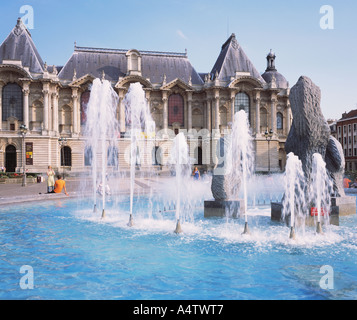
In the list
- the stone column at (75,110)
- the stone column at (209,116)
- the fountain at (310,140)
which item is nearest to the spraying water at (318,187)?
the fountain at (310,140)

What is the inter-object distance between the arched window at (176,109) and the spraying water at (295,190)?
42.1m

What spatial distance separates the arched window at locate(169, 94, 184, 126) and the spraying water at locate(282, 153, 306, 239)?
42077mm

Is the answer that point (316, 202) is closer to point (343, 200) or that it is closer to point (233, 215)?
point (343, 200)

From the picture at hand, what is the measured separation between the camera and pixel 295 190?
32.9 ft

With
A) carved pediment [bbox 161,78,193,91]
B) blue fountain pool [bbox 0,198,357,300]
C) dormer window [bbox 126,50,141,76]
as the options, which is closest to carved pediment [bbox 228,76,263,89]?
carved pediment [bbox 161,78,193,91]

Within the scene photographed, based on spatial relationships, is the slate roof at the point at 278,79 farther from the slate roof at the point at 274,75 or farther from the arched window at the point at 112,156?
the arched window at the point at 112,156

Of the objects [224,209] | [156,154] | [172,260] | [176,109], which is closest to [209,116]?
[176,109]

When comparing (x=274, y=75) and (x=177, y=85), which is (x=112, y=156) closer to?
(x=177, y=85)

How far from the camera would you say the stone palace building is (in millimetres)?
43844

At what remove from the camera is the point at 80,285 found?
5.23 metres

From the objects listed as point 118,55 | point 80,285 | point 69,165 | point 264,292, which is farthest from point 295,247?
point 118,55

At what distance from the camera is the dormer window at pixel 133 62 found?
48.2 meters

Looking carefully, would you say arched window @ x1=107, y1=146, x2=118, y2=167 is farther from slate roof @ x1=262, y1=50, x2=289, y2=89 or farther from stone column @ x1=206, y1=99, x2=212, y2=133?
slate roof @ x1=262, y1=50, x2=289, y2=89

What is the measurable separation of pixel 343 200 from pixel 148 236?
724 cm
